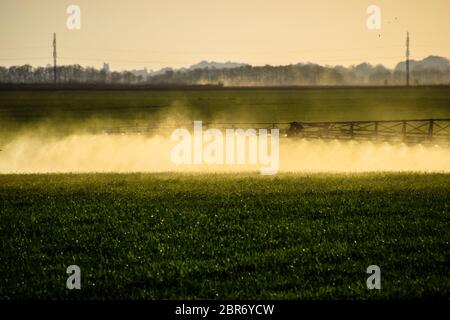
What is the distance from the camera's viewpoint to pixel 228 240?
37.5ft

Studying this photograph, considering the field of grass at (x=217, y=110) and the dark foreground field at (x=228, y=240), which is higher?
the field of grass at (x=217, y=110)

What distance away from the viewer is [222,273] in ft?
30.6

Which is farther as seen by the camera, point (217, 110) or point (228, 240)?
point (217, 110)

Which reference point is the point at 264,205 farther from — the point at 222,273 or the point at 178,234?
the point at 222,273

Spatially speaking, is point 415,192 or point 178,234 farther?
point 415,192

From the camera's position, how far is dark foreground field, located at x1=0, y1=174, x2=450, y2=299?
867 cm

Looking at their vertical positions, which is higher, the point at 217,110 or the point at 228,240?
the point at 217,110

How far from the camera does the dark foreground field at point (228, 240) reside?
8.67 meters

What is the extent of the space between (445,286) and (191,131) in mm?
47231

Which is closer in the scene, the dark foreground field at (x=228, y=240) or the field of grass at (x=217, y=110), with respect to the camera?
the dark foreground field at (x=228, y=240)

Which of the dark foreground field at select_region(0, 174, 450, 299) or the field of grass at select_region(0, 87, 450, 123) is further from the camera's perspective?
the field of grass at select_region(0, 87, 450, 123)

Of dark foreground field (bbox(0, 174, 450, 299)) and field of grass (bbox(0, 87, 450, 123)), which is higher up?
field of grass (bbox(0, 87, 450, 123))
